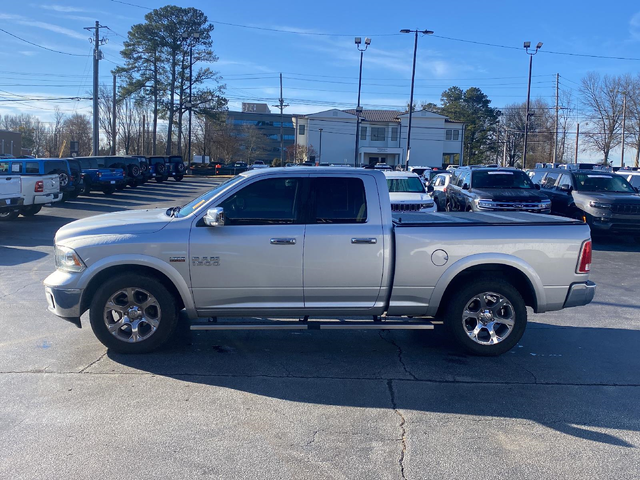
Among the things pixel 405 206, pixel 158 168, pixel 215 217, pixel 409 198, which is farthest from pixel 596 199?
pixel 158 168

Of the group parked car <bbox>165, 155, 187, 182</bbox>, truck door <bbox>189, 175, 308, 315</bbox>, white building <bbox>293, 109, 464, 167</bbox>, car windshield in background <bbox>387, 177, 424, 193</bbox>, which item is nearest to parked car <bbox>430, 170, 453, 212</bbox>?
car windshield in background <bbox>387, 177, 424, 193</bbox>

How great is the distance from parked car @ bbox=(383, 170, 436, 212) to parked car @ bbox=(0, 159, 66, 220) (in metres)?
11.0

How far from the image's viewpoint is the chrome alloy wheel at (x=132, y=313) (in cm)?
570

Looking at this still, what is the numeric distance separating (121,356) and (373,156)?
68.3m

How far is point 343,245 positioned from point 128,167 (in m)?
31.4

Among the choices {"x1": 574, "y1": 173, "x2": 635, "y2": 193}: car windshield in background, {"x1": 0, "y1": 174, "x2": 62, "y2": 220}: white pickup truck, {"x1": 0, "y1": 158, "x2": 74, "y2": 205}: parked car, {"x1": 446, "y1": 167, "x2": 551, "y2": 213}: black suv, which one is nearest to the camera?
{"x1": 446, "y1": 167, "x2": 551, "y2": 213}: black suv

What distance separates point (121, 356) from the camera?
231 inches

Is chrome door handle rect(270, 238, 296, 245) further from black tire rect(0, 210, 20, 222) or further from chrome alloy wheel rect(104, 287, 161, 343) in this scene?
black tire rect(0, 210, 20, 222)

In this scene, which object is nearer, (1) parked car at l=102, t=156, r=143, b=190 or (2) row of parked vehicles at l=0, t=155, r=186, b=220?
(2) row of parked vehicles at l=0, t=155, r=186, b=220

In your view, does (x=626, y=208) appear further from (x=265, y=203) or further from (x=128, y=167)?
(x=128, y=167)

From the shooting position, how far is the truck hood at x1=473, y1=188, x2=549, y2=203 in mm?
15133

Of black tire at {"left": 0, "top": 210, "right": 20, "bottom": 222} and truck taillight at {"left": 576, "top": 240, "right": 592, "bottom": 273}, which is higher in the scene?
truck taillight at {"left": 576, "top": 240, "right": 592, "bottom": 273}

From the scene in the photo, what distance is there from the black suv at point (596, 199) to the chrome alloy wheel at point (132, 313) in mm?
12406

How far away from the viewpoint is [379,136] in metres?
70.4
